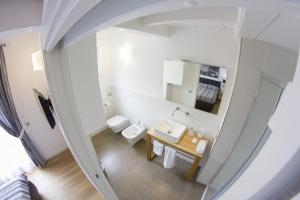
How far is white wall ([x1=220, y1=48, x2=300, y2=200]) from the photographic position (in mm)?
258

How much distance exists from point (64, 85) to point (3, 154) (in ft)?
9.29

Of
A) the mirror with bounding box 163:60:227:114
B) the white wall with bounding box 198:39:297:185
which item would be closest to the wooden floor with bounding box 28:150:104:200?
the white wall with bounding box 198:39:297:185

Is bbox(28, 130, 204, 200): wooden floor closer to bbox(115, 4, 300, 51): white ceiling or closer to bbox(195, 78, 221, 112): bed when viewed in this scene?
bbox(195, 78, 221, 112): bed

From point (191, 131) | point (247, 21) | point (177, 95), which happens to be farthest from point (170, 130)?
point (247, 21)

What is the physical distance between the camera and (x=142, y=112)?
3764mm

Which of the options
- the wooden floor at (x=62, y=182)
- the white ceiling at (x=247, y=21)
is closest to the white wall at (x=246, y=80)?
the white ceiling at (x=247, y=21)

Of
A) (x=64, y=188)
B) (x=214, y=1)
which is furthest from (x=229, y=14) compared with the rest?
(x=64, y=188)

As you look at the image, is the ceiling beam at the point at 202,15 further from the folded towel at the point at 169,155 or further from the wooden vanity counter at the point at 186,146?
the folded towel at the point at 169,155

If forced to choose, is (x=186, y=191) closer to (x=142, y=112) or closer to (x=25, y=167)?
(x=142, y=112)

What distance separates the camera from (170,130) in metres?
3.10

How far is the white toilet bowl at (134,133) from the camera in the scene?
11.4 ft

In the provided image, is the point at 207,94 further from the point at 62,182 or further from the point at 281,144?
the point at 62,182

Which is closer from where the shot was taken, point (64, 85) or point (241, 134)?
point (64, 85)

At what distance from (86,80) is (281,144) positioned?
4.18ft
